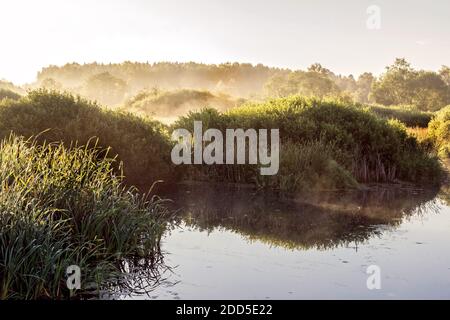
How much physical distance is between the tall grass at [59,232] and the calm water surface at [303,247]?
2.30ft

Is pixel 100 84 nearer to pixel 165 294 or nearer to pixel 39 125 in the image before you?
pixel 39 125

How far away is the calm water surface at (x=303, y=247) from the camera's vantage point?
323 inches

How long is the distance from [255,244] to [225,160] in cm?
862

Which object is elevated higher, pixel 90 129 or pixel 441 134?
pixel 441 134

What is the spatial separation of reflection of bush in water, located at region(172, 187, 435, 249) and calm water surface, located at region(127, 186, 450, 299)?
0.07 ft

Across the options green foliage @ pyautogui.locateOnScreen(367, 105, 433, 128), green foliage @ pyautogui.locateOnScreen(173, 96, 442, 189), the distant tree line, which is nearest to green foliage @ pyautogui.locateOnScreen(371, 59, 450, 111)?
the distant tree line

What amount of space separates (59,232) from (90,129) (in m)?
8.95

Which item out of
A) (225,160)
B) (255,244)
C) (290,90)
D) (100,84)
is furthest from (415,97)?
(255,244)

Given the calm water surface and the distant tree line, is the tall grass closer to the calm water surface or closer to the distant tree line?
the calm water surface

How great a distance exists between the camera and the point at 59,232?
29.6 ft

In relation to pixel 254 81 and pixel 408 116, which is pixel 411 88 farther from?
pixel 254 81

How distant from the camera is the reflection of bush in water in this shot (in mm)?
11664

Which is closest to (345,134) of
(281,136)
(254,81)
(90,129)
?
(281,136)
